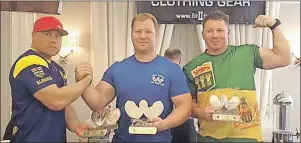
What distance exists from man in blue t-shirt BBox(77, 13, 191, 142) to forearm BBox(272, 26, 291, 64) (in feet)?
1.15

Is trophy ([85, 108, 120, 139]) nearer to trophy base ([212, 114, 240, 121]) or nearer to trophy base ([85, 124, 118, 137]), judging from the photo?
trophy base ([85, 124, 118, 137])

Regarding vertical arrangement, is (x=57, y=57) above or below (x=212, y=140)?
above

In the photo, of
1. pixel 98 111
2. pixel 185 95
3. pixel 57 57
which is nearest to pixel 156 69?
pixel 185 95

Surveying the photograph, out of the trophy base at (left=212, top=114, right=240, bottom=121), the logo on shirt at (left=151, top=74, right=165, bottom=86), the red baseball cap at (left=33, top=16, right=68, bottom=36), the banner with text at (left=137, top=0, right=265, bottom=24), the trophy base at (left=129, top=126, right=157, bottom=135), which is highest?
the banner with text at (left=137, top=0, right=265, bottom=24)

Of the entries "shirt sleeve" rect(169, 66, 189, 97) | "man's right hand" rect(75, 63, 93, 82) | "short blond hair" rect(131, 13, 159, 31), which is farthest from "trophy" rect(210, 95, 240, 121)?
"man's right hand" rect(75, 63, 93, 82)

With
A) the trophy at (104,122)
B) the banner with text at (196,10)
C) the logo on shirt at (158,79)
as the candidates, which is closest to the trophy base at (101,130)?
the trophy at (104,122)

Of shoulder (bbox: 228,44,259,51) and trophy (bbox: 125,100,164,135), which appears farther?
shoulder (bbox: 228,44,259,51)

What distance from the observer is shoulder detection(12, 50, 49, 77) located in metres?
1.36

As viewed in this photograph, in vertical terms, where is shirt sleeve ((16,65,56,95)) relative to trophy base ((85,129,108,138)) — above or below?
above

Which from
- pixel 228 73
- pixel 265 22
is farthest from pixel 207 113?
pixel 265 22

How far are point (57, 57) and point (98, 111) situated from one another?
0.80 feet

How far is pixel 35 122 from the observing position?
1362 millimetres

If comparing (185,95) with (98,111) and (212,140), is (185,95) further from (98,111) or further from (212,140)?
(98,111)

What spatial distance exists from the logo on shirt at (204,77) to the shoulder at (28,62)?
0.53 m
